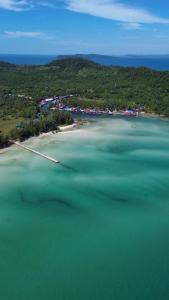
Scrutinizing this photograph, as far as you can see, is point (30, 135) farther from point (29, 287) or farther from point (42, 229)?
point (29, 287)

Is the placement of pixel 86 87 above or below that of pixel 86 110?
above

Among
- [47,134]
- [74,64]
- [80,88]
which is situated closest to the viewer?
[47,134]

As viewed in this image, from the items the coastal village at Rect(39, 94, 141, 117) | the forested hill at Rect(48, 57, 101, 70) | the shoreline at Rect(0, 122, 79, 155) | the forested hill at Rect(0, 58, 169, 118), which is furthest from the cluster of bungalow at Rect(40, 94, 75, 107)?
the forested hill at Rect(48, 57, 101, 70)

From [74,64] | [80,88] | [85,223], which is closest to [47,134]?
[85,223]

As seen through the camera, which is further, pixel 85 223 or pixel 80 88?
pixel 80 88

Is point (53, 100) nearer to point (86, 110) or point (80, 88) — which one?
point (86, 110)

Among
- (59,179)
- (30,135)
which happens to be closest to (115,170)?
(59,179)

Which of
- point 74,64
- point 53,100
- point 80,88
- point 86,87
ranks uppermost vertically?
A: point 74,64

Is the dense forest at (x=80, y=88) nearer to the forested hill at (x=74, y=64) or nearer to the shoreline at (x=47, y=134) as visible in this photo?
the forested hill at (x=74, y=64)
